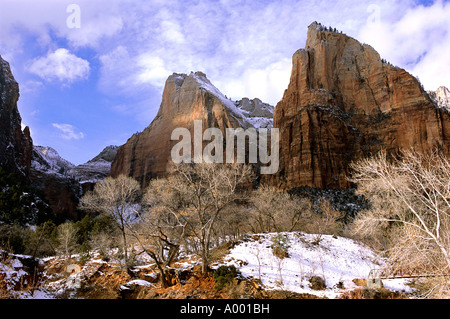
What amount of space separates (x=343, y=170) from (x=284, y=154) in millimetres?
18933

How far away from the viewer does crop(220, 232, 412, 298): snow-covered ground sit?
45.9 feet

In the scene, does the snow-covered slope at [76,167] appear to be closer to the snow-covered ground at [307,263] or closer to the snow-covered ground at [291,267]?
the snow-covered ground at [291,267]

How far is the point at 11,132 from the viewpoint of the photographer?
87.2 meters

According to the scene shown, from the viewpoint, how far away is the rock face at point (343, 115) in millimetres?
81000

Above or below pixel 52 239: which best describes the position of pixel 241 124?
above

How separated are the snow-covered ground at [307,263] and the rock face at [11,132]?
86.3 meters

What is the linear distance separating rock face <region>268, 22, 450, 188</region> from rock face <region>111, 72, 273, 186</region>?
2311 cm

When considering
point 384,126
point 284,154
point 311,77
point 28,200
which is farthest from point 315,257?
point 311,77

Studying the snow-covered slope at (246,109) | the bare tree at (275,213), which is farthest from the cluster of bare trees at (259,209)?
the snow-covered slope at (246,109)

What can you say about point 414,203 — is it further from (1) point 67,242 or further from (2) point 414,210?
(1) point 67,242

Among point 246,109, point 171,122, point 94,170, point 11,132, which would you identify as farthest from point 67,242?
point 246,109

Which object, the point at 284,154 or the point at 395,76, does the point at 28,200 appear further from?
the point at 395,76

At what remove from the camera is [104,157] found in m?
166
